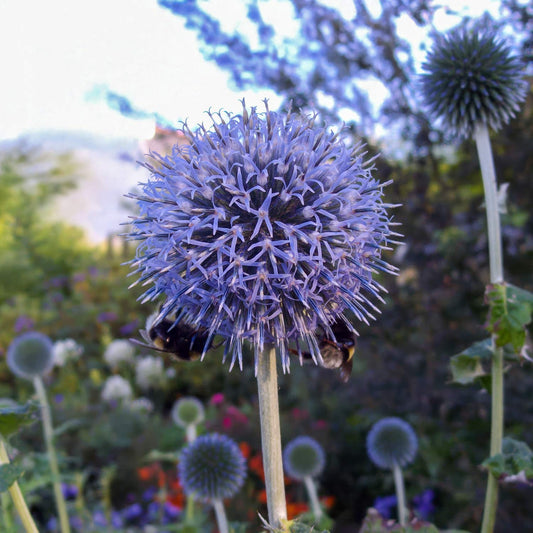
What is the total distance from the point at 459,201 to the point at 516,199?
20.1 inches

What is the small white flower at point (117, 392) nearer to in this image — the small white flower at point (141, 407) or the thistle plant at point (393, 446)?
the small white flower at point (141, 407)

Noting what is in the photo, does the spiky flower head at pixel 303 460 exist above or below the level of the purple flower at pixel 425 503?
above

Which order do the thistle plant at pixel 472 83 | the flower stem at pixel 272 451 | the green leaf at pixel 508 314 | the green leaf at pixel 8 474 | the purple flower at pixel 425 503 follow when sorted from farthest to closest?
1. the purple flower at pixel 425 503
2. the thistle plant at pixel 472 83
3. the green leaf at pixel 508 314
4. the green leaf at pixel 8 474
5. the flower stem at pixel 272 451

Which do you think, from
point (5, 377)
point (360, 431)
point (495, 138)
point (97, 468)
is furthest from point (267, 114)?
point (5, 377)

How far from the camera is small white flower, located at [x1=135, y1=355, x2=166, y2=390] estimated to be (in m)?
6.29

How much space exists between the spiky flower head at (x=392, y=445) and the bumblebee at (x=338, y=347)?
146cm

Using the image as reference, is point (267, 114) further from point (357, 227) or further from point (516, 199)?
point (516, 199)

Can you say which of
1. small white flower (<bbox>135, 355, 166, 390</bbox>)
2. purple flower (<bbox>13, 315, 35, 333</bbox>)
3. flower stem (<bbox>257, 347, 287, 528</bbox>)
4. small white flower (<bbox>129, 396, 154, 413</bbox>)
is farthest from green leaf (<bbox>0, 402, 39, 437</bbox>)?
purple flower (<bbox>13, 315, 35, 333</bbox>)

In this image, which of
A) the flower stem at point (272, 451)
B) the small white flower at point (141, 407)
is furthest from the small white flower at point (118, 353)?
the flower stem at point (272, 451)

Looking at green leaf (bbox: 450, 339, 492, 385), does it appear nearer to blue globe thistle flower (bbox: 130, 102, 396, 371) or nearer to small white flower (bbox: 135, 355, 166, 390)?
blue globe thistle flower (bbox: 130, 102, 396, 371)

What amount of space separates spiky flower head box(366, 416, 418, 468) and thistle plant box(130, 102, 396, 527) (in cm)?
157

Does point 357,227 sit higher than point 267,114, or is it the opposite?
point 267,114

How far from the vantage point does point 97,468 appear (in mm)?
4863

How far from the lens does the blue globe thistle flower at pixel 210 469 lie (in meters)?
2.43
